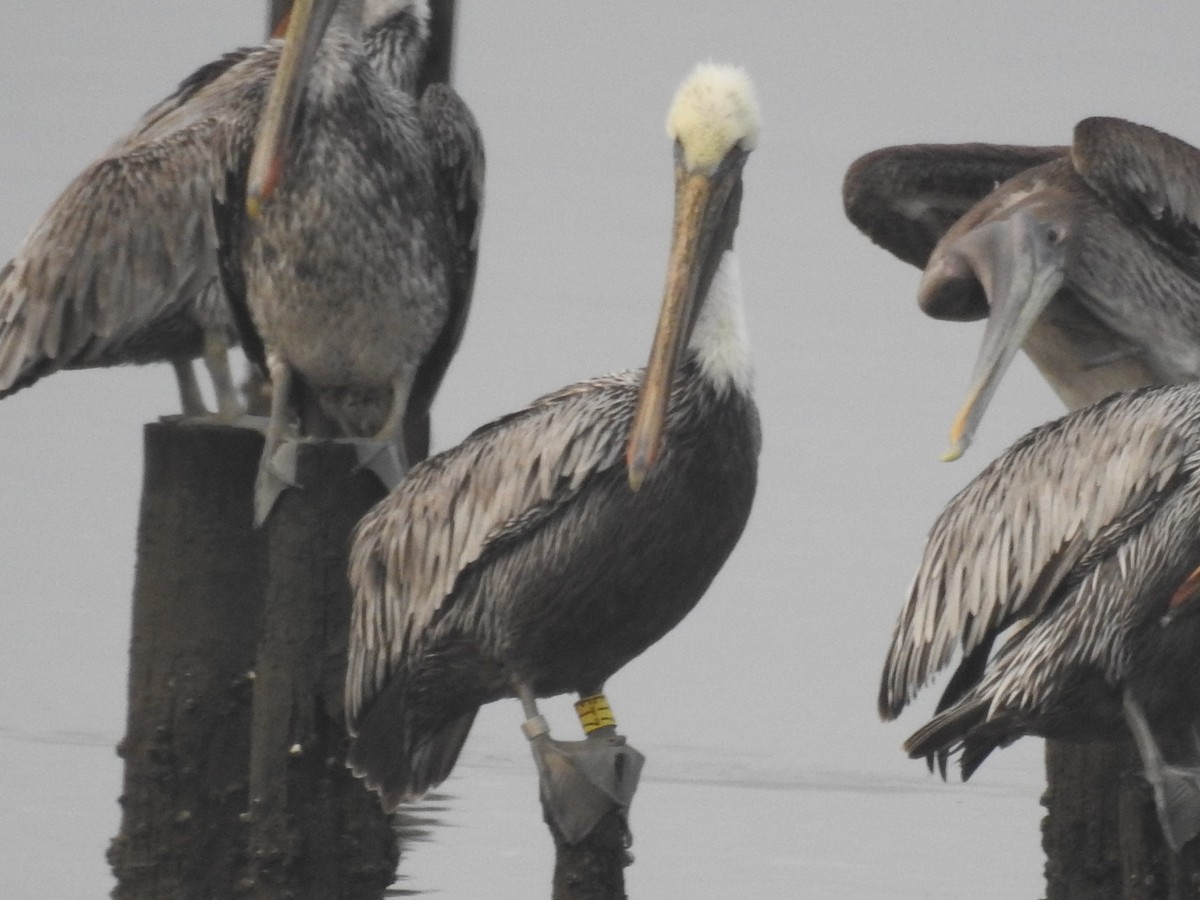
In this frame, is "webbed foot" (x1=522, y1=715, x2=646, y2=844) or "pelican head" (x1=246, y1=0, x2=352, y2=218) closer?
"webbed foot" (x1=522, y1=715, x2=646, y2=844)

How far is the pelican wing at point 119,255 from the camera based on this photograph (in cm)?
637

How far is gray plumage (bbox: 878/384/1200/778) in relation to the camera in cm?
504

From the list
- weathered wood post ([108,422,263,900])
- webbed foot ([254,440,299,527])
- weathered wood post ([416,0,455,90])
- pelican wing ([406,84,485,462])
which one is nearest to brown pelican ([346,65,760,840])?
webbed foot ([254,440,299,527])

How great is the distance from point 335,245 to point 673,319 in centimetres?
138

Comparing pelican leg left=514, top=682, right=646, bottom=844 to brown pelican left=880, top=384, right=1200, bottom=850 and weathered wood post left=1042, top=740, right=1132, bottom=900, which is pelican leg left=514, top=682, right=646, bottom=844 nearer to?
brown pelican left=880, top=384, right=1200, bottom=850

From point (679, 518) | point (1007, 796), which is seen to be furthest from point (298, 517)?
point (1007, 796)

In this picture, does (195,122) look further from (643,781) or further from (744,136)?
(643,781)

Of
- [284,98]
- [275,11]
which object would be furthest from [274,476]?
[275,11]

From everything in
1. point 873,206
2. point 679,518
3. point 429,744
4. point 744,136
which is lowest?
point 429,744

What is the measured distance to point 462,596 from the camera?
510 centimetres

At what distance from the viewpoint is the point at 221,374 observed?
252 inches

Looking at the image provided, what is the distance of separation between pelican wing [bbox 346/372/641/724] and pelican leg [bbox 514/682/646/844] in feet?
1.42

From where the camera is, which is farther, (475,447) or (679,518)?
(475,447)

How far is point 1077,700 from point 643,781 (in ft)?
10.8
